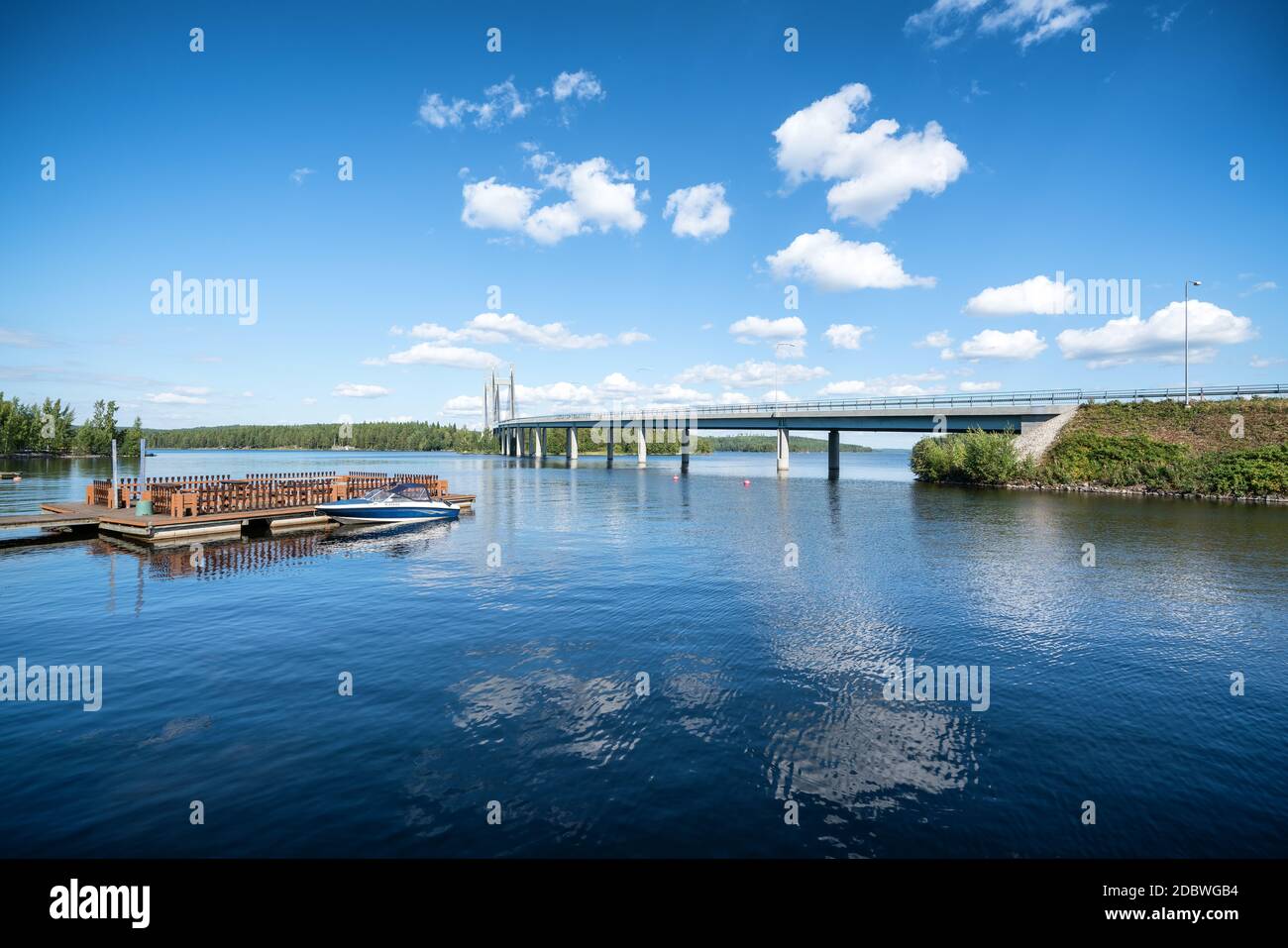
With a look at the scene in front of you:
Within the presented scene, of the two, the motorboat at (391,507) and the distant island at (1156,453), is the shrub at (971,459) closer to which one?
the distant island at (1156,453)

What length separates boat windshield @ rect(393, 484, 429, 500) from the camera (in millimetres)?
52938

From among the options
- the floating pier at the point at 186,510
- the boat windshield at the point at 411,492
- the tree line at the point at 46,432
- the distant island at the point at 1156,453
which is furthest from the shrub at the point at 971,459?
the tree line at the point at 46,432

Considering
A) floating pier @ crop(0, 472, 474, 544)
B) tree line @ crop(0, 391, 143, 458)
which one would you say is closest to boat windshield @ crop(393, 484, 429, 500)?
floating pier @ crop(0, 472, 474, 544)

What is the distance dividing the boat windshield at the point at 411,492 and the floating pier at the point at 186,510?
5937 mm

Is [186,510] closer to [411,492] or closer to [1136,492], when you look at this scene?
[411,492]

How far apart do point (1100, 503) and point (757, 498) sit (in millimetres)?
35532

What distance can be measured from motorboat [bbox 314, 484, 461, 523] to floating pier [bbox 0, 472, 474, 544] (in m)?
1.93

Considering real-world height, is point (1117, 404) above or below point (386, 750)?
above

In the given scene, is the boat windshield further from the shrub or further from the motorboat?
the shrub
